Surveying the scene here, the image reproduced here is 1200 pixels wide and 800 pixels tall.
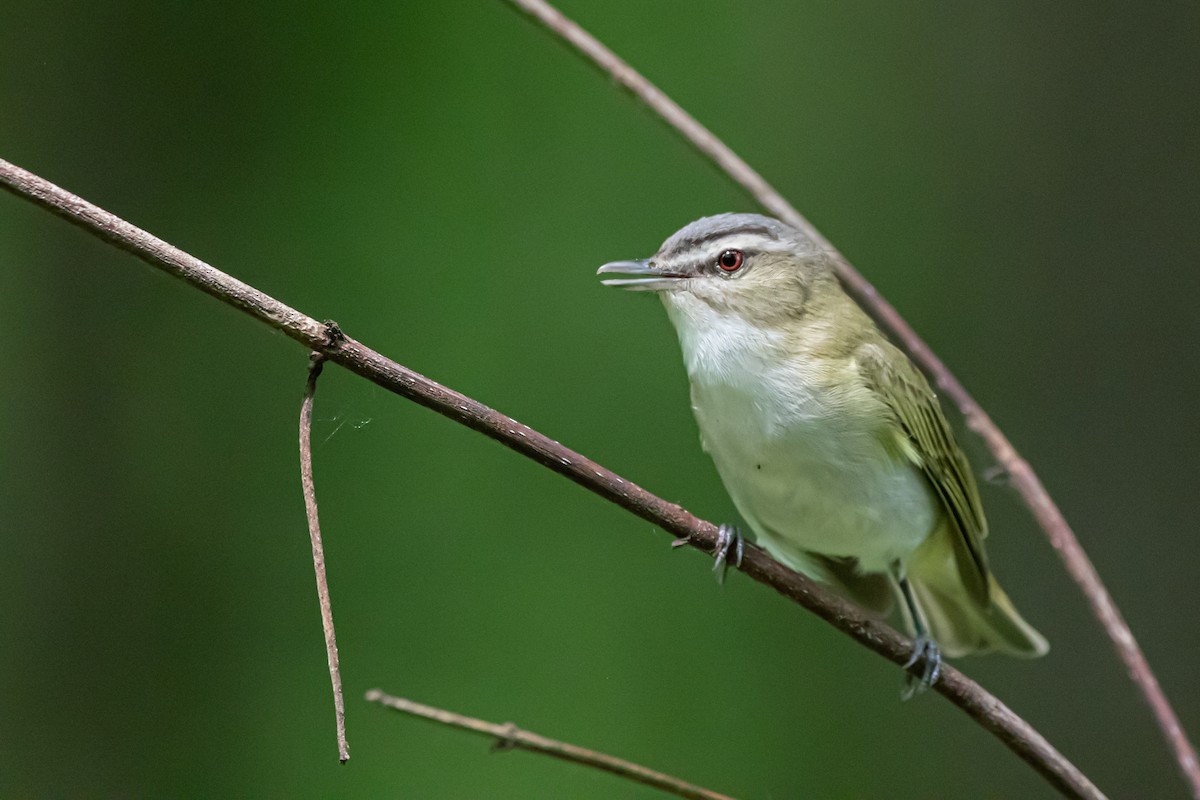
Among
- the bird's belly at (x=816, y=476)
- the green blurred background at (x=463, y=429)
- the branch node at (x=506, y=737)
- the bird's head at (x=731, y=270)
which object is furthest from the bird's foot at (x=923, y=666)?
the green blurred background at (x=463, y=429)

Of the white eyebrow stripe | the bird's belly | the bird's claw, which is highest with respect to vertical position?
the white eyebrow stripe

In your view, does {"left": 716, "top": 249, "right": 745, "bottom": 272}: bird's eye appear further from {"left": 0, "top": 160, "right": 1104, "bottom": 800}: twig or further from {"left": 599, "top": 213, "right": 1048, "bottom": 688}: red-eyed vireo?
{"left": 0, "top": 160, "right": 1104, "bottom": 800}: twig

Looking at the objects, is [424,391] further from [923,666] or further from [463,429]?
[463,429]

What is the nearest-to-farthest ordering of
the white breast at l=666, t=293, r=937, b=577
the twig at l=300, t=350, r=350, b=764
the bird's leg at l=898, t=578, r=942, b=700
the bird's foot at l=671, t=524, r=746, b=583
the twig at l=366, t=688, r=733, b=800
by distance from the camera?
the twig at l=300, t=350, r=350, b=764, the twig at l=366, t=688, r=733, b=800, the bird's foot at l=671, t=524, r=746, b=583, the bird's leg at l=898, t=578, r=942, b=700, the white breast at l=666, t=293, r=937, b=577

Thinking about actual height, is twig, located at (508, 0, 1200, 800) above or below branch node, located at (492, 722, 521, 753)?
above

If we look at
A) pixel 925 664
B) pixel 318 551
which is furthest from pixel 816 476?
pixel 318 551

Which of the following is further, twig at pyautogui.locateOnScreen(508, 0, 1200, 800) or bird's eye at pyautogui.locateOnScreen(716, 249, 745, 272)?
bird's eye at pyautogui.locateOnScreen(716, 249, 745, 272)

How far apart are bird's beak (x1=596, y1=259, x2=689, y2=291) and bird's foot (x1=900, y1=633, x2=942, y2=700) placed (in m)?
1.06

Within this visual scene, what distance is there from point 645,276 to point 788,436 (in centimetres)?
55

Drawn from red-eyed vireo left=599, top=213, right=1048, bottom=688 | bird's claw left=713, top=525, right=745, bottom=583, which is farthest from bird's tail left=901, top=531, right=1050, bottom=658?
bird's claw left=713, top=525, right=745, bottom=583

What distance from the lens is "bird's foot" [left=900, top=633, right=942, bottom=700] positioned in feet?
8.70

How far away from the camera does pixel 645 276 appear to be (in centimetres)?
284

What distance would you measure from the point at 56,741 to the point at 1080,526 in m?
4.20

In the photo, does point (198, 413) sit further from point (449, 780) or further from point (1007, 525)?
point (1007, 525)
